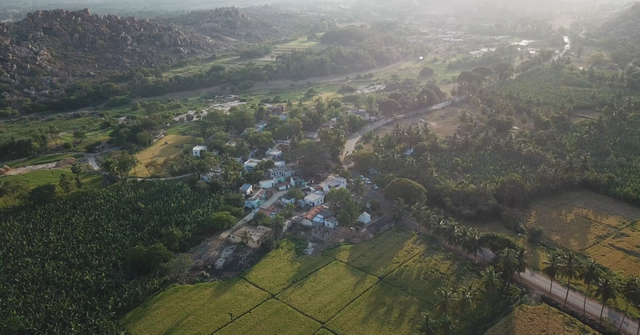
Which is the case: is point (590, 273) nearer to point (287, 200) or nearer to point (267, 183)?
point (287, 200)

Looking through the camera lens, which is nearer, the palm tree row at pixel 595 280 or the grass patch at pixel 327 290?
the palm tree row at pixel 595 280

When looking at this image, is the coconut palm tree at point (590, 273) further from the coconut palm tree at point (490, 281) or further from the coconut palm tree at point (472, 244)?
the coconut palm tree at point (472, 244)

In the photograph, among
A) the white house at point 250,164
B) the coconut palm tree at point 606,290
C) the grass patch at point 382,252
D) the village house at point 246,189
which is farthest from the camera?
the white house at point 250,164

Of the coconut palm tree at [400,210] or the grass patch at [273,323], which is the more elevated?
the coconut palm tree at [400,210]

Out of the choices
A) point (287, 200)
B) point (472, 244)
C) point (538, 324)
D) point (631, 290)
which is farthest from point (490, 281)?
point (287, 200)

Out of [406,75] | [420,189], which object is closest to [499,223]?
[420,189]

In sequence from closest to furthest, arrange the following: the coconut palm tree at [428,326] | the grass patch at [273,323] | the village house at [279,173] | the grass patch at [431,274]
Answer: the coconut palm tree at [428,326], the grass patch at [273,323], the grass patch at [431,274], the village house at [279,173]

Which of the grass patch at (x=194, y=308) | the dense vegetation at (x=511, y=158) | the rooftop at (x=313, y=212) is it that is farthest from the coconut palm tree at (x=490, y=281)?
the rooftop at (x=313, y=212)

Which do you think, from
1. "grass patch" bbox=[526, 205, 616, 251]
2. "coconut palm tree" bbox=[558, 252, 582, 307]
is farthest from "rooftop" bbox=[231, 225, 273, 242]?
"grass patch" bbox=[526, 205, 616, 251]
